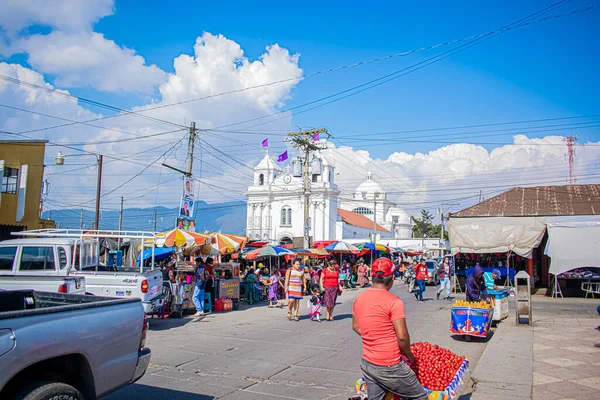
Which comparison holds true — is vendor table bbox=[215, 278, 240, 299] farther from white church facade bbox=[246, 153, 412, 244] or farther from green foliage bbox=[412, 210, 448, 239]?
green foliage bbox=[412, 210, 448, 239]

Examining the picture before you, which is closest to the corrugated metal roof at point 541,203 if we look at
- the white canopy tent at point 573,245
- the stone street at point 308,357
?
the white canopy tent at point 573,245

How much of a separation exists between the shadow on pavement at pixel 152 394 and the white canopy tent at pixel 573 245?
19.6m

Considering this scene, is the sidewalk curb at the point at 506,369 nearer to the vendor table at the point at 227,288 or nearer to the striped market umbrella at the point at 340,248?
the vendor table at the point at 227,288

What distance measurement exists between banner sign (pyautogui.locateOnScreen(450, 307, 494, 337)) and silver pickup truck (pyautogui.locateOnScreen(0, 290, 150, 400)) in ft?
25.7

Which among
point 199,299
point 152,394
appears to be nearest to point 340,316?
point 199,299

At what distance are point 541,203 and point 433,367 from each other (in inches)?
1006

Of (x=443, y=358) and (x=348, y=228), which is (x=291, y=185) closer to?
(x=348, y=228)

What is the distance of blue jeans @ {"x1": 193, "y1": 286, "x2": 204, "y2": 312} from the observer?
14.4 metres

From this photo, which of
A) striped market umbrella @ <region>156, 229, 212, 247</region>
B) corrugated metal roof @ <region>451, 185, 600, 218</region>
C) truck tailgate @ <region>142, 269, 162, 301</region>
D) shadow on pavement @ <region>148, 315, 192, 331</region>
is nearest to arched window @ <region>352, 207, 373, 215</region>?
corrugated metal roof @ <region>451, 185, 600, 218</region>

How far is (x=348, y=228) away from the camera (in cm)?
7594

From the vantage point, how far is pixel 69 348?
13.0 ft

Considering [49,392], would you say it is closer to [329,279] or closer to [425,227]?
[329,279]

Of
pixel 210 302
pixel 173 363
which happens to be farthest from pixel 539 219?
pixel 173 363

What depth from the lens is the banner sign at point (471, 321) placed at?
10.7m
